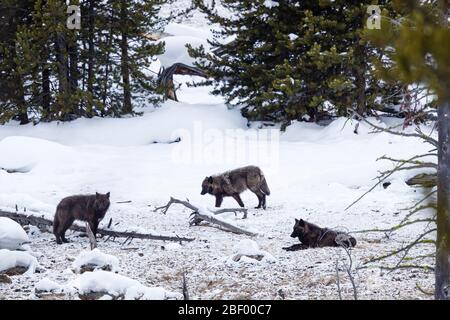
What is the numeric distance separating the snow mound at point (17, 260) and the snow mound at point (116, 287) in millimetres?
1455

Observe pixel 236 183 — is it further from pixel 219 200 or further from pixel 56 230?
pixel 56 230

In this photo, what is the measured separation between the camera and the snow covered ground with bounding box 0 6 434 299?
7957 mm

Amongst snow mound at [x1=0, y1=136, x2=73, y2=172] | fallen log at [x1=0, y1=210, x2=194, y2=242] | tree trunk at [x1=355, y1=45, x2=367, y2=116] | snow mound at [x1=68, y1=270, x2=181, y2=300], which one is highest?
tree trunk at [x1=355, y1=45, x2=367, y2=116]

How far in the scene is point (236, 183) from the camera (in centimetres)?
1466

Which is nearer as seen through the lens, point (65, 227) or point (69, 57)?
point (65, 227)

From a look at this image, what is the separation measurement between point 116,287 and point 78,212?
3.95 metres

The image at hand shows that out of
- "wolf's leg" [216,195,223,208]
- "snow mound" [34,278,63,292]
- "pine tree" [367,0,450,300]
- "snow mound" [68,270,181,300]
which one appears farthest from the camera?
"wolf's leg" [216,195,223,208]

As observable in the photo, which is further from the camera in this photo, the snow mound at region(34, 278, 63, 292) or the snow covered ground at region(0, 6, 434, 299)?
the snow covered ground at region(0, 6, 434, 299)

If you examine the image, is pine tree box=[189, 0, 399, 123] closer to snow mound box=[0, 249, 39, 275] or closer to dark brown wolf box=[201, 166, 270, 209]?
dark brown wolf box=[201, 166, 270, 209]

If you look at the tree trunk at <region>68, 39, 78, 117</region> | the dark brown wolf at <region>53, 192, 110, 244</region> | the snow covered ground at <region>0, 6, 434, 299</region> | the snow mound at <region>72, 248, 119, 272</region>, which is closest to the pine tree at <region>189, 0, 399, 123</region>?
the snow covered ground at <region>0, 6, 434, 299</region>

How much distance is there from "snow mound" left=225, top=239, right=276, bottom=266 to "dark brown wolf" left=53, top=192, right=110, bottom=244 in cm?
291

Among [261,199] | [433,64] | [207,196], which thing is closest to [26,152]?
[207,196]

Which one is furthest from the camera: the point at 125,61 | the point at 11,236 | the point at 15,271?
the point at 125,61
